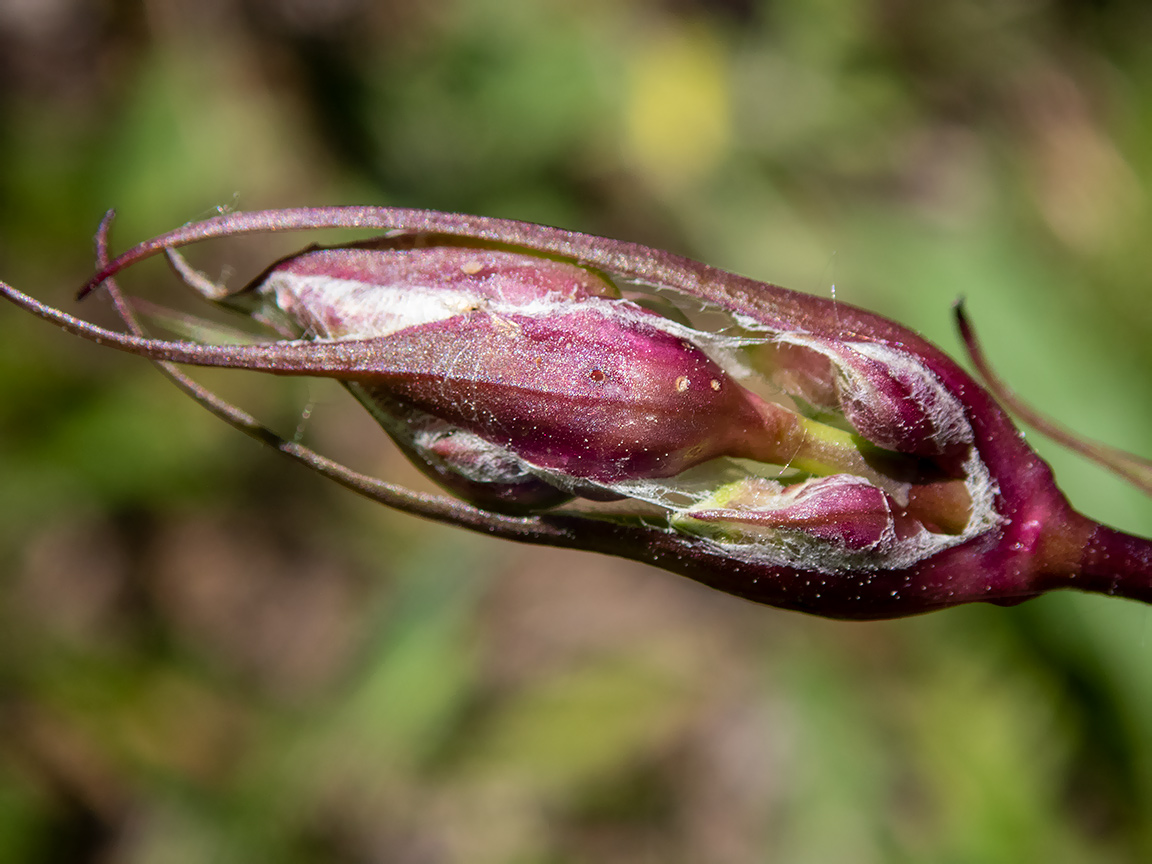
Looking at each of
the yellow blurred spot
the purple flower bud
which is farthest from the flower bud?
the yellow blurred spot

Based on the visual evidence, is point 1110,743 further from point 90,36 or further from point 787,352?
point 90,36

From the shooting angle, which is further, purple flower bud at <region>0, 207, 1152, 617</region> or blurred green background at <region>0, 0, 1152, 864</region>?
blurred green background at <region>0, 0, 1152, 864</region>

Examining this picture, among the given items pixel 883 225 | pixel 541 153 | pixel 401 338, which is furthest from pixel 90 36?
pixel 401 338

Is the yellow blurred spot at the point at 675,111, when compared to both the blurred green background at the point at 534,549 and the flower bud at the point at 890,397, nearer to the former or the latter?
the blurred green background at the point at 534,549

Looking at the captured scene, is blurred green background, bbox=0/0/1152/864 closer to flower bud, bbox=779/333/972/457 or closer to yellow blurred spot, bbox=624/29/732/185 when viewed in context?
yellow blurred spot, bbox=624/29/732/185

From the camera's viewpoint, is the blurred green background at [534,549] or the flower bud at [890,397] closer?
the flower bud at [890,397]

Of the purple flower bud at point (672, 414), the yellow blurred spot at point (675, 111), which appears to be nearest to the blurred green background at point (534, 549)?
the yellow blurred spot at point (675, 111)
